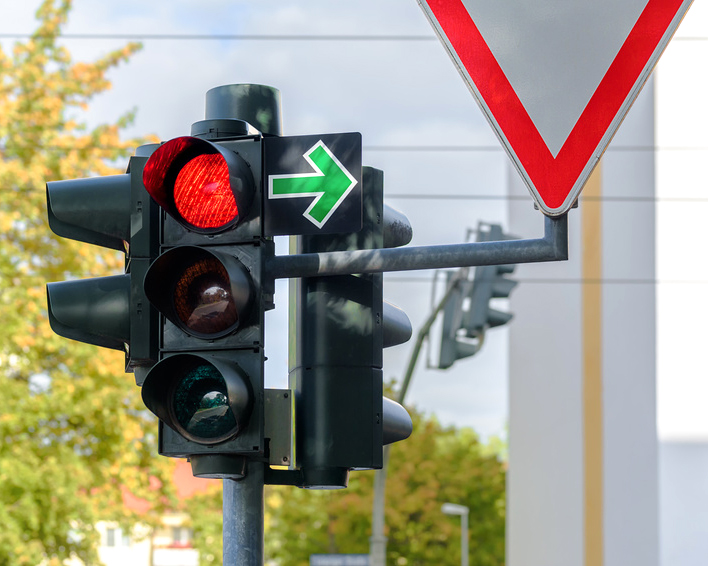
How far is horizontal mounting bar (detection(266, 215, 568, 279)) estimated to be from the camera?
2.37 metres

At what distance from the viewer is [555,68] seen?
6.78 ft

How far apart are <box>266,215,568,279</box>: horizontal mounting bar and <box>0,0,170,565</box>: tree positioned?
416 inches

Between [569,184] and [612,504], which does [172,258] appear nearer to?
[569,184]

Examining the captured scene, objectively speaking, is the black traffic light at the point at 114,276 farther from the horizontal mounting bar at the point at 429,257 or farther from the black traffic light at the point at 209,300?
the horizontal mounting bar at the point at 429,257

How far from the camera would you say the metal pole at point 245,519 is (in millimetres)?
2473

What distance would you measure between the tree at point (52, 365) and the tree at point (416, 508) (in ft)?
45.8

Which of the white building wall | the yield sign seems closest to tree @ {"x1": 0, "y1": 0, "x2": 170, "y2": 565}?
the white building wall

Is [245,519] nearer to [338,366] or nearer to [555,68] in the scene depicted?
[338,366]

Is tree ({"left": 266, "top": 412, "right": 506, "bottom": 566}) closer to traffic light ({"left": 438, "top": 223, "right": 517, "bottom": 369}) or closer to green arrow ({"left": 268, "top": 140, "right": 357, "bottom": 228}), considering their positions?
traffic light ({"left": 438, "top": 223, "right": 517, "bottom": 369})

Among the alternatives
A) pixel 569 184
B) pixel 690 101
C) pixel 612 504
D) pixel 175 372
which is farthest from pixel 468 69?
pixel 612 504

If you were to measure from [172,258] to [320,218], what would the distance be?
359 mm

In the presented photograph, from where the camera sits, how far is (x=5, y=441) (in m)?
12.7

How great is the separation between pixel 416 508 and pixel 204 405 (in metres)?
27.4

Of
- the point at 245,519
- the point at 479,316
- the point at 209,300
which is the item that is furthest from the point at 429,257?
the point at 479,316
